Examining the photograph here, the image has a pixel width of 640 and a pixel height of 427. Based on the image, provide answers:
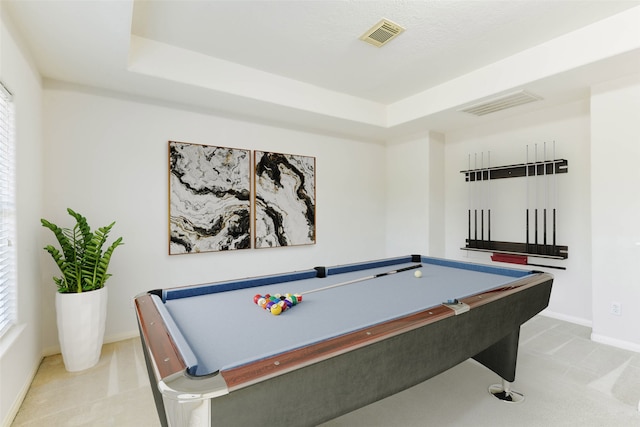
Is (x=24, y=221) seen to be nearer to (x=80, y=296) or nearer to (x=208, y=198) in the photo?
(x=80, y=296)

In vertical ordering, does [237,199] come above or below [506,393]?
above

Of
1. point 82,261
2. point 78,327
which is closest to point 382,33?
point 82,261

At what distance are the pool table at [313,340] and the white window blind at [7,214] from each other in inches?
40.2

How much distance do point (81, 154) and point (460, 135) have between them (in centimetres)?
444

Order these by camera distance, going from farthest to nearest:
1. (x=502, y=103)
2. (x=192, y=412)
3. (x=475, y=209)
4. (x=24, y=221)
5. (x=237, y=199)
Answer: (x=475, y=209), (x=237, y=199), (x=502, y=103), (x=24, y=221), (x=192, y=412)

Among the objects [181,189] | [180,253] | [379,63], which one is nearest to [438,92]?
[379,63]

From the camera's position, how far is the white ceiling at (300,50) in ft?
7.04

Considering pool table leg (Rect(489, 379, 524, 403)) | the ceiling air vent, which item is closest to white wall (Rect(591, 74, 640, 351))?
pool table leg (Rect(489, 379, 524, 403))

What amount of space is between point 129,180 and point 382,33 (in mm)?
2609

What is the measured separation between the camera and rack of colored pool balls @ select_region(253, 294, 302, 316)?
146cm

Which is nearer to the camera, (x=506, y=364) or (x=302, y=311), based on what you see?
(x=302, y=311)

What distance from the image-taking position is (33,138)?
7.79ft

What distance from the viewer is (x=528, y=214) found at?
12.0 ft

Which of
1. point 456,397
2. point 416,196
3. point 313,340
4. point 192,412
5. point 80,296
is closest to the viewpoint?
point 192,412
